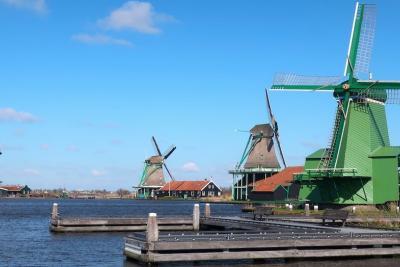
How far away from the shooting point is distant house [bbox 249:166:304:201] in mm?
101969

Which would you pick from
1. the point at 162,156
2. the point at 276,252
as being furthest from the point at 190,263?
the point at 162,156

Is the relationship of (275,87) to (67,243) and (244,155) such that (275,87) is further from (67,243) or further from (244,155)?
(244,155)

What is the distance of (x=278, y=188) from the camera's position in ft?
336

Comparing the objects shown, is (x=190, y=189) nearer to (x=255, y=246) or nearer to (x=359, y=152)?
(x=359, y=152)

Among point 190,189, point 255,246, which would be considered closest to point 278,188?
point 190,189

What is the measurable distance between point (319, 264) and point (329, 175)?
33.6m

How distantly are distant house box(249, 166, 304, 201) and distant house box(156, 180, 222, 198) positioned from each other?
52557 mm

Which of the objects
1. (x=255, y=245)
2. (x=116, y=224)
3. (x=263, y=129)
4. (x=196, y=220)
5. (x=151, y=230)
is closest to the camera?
(x=151, y=230)

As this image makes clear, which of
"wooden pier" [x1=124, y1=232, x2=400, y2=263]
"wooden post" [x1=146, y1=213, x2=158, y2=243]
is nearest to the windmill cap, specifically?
"wooden pier" [x1=124, y1=232, x2=400, y2=263]

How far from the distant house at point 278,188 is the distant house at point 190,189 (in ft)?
172

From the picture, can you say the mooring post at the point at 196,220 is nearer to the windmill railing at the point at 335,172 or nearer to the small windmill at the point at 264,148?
the windmill railing at the point at 335,172

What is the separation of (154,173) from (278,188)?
66.5 m

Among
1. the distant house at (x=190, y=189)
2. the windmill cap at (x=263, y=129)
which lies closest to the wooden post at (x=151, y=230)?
the windmill cap at (x=263, y=129)

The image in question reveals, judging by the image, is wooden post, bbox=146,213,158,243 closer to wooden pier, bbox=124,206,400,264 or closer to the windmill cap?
wooden pier, bbox=124,206,400,264
